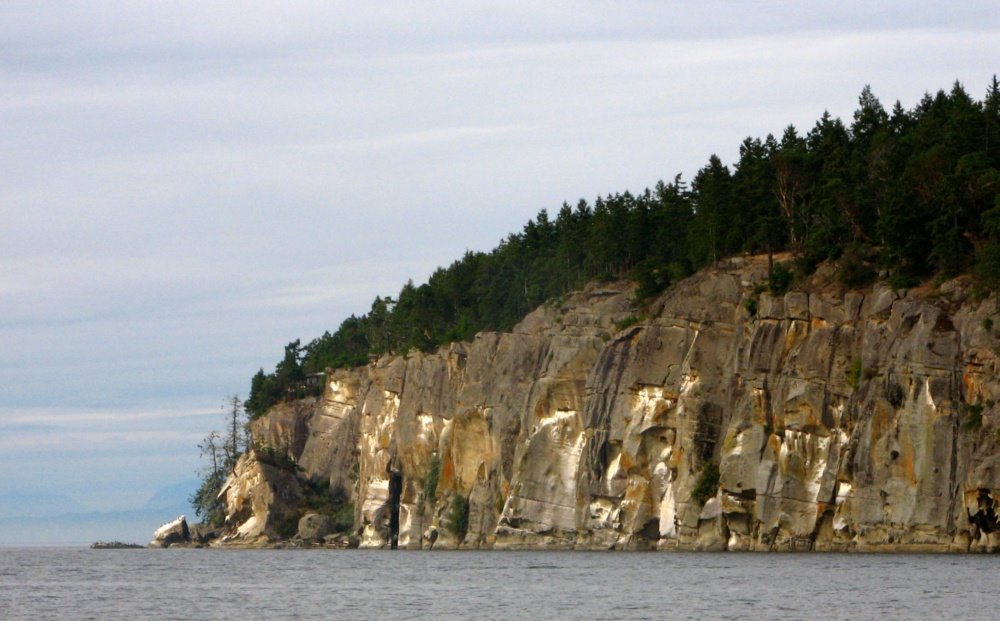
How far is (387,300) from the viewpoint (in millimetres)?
172375

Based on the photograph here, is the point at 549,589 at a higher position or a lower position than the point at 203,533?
lower

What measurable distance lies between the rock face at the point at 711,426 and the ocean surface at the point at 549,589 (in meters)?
3.43

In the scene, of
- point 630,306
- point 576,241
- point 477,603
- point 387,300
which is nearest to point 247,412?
point 387,300

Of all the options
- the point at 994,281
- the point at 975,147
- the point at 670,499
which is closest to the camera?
the point at 994,281

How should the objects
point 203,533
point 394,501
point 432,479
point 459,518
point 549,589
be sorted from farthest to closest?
1. point 203,533
2. point 394,501
3. point 432,479
4. point 459,518
5. point 549,589

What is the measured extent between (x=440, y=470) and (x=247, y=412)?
206 feet

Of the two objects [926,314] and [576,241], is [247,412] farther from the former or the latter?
[926,314]

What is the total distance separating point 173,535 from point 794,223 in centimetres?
8384

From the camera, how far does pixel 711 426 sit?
97.4 m

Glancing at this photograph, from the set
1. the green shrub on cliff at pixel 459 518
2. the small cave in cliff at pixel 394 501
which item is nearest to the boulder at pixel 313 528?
the small cave in cliff at pixel 394 501

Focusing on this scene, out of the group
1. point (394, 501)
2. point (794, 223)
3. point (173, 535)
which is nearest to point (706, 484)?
point (794, 223)

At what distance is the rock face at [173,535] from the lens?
159 metres

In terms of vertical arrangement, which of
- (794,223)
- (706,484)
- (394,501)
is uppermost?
(794,223)

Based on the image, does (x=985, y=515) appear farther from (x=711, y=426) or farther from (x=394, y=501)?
(x=394, y=501)
